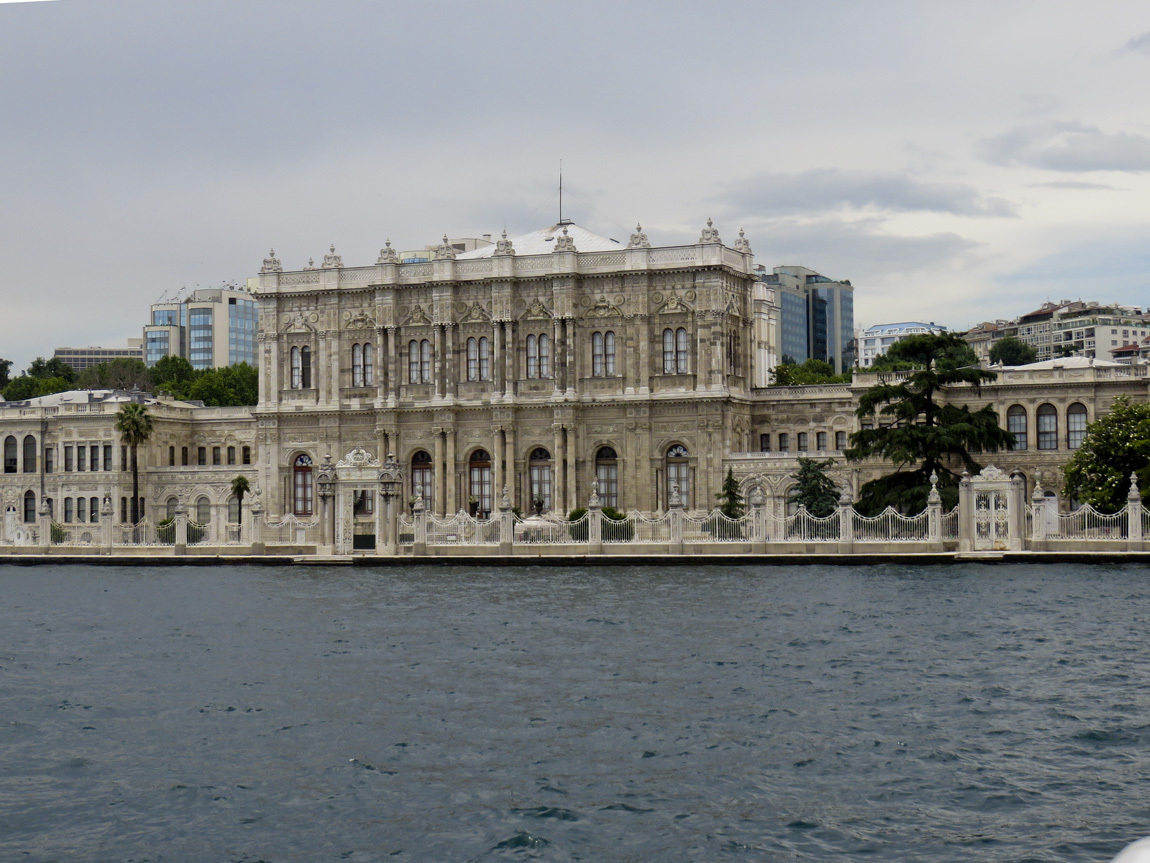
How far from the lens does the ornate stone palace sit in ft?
173

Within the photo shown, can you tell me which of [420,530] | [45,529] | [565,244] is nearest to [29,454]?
[45,529]

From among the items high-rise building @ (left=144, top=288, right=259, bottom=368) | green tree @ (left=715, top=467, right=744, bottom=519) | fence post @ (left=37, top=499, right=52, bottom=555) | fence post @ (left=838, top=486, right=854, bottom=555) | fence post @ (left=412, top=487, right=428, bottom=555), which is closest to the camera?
fence post @ (left=838, top=486, right=854, bottom=555)

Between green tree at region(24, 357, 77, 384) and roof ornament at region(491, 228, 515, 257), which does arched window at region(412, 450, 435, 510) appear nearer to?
roof ornament at region(491, 228, 515, 257)

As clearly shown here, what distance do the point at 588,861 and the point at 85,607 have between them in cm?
2210

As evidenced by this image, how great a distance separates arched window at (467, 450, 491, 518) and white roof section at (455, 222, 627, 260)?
749 centimetres

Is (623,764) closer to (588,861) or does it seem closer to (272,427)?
(588,861)

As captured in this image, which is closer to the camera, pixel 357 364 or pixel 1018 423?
pixel 1018 423

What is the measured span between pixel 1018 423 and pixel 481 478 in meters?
19.2

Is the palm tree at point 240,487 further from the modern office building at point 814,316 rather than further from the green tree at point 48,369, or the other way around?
the modern office building at point 814,316

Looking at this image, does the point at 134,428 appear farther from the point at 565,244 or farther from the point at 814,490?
the point at 814,490

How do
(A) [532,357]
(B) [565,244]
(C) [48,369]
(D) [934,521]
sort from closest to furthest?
(D) [934,521], (B) [565,244], (A) [532,357], (C) [48,369]

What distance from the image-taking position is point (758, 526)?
39.3 m

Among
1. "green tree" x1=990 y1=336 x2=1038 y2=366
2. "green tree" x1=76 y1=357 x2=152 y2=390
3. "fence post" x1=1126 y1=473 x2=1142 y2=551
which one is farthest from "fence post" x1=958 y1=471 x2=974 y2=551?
"green tree" x1=990 y1=336 x2=1038 y2=366

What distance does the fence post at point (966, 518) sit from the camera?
1500 inches
